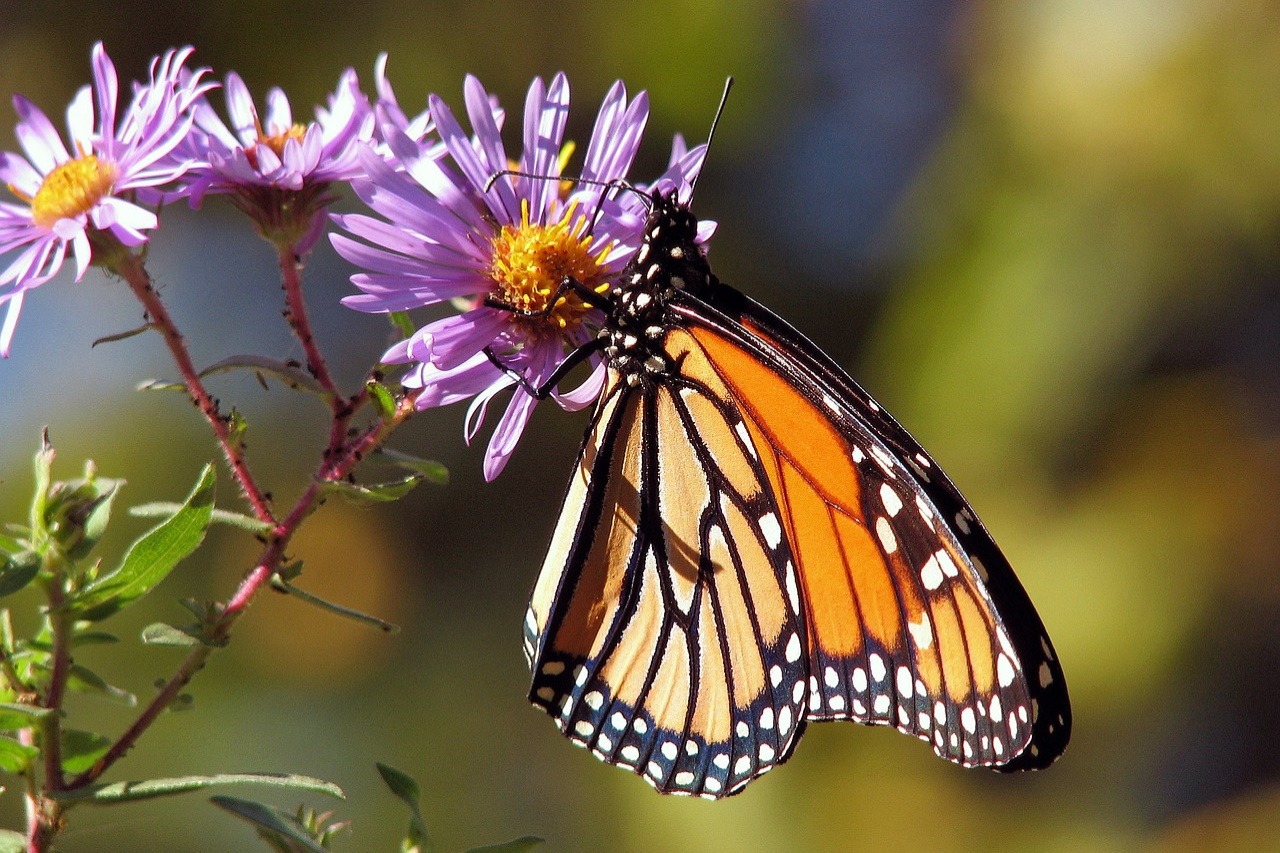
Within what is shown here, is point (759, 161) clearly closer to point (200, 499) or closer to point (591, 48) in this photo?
point (591, 48)

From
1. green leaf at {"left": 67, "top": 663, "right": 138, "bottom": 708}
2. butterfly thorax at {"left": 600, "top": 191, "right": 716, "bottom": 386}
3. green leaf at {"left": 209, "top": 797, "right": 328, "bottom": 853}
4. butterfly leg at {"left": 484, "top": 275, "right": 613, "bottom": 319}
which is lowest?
green leaf at {"left": 209, "top": 797, "right": 328, "bottom": 853}

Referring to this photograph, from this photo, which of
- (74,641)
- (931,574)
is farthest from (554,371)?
(74,641)

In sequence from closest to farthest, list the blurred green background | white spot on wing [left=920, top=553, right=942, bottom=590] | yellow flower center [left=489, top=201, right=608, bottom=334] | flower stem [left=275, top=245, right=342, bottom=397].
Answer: flower stem [left=275, top=245, right=342, bottom=397], white spot on wing [left=920, top=553, right=942, bottom=590], yellow flower center [left=489, top=201, right=608, bottom=334], the blurred green background

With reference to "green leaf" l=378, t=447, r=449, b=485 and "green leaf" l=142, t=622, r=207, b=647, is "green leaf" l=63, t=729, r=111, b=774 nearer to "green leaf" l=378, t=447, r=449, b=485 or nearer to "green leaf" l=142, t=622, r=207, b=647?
"green leaf" l=142, t=622, r=207, b=647

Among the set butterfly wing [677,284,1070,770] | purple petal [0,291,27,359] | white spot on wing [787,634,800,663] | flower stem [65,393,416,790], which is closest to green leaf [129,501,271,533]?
flower stem [65,393,416,790]

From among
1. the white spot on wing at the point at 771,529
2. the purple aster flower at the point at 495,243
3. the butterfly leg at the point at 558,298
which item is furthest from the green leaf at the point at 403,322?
the white spot on wing at the point at 771,529

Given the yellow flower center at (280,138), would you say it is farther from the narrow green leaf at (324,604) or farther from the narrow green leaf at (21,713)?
the narrow green leaf at (21,713)

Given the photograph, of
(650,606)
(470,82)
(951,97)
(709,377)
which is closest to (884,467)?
(709,377)
